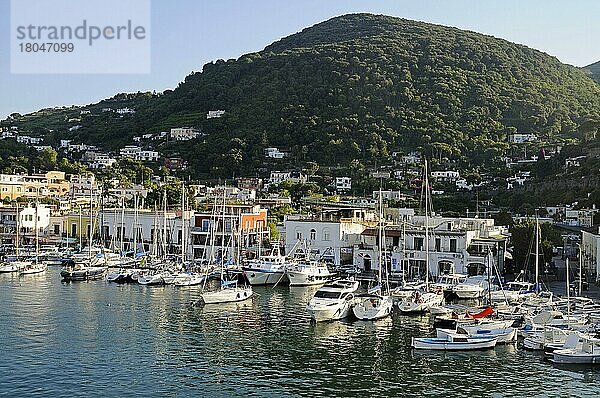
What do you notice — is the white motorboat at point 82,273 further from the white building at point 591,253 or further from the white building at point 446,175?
the white building at point 446,175

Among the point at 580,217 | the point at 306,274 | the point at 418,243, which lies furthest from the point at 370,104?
the point at 306,274

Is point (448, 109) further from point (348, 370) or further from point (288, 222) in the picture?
point (348, 370)

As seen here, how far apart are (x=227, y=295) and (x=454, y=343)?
13661 mm

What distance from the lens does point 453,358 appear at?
2627 cm

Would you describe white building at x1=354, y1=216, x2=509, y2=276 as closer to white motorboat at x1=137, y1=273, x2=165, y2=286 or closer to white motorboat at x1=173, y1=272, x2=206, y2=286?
white motorboat at x1=173, y1=272, x2=206, y2=286

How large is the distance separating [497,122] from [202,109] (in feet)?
194

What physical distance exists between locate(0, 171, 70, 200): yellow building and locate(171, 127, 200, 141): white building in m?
35.8

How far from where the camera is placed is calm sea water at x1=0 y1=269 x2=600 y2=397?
22.3m

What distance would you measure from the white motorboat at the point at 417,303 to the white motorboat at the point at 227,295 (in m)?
8.45

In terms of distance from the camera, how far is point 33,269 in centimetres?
4888

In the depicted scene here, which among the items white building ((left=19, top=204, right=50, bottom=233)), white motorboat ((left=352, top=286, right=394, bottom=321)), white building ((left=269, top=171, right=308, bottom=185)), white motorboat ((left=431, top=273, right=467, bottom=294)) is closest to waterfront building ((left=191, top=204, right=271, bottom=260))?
white building ((left=19, top=204, right=50, bottom=233))

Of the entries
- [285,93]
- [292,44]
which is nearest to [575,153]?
[285,93]

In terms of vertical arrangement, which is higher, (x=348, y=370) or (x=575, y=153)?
(x=575, y=153)

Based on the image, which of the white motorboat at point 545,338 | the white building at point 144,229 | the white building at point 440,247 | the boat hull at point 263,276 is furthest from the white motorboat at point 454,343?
the white building at point 144,229
